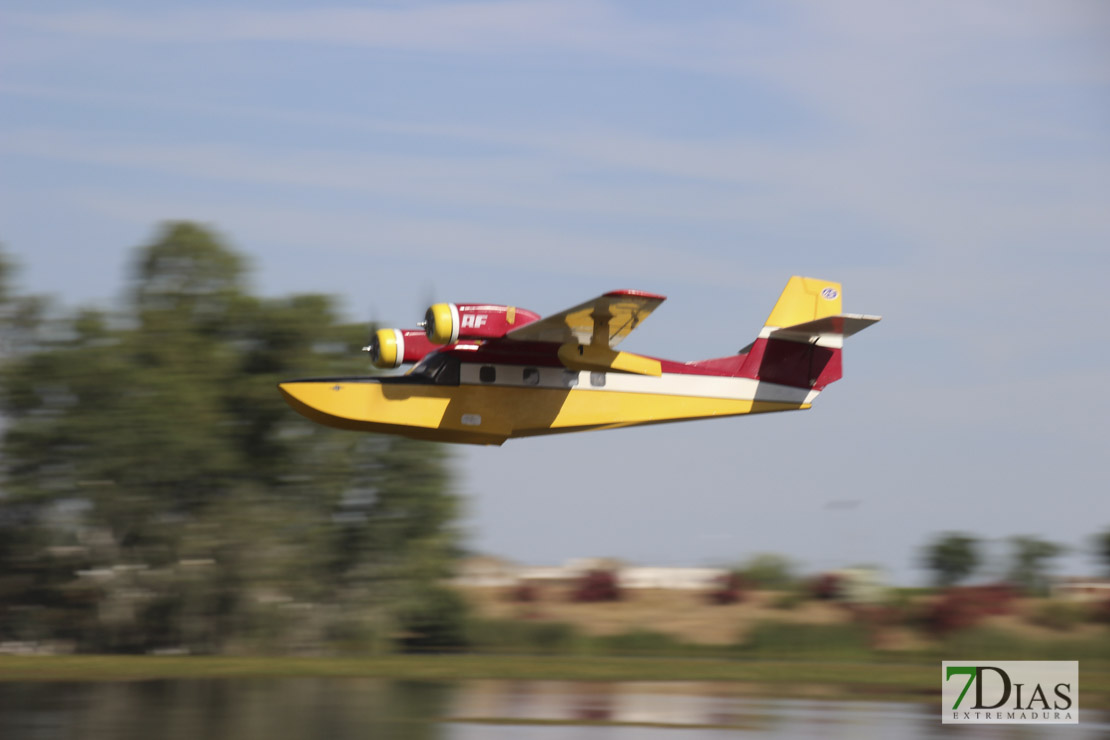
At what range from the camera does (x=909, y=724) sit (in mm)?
18188

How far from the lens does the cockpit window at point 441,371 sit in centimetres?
1747

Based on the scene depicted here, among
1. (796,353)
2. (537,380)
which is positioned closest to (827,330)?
(796,353)

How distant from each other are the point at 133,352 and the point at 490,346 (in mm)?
19761

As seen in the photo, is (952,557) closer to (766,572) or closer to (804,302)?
(766,572)

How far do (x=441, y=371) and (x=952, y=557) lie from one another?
3050 centimetres

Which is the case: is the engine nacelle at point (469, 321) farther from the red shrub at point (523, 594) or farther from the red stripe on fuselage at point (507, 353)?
the red shrub at point (523, 594)

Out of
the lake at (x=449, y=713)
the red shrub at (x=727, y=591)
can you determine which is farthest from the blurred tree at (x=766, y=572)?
the lake at (x=449, y=713)

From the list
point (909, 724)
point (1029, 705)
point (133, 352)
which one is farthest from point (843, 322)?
point (133, 352)

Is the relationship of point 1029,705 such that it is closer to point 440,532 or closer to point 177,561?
point 440,532

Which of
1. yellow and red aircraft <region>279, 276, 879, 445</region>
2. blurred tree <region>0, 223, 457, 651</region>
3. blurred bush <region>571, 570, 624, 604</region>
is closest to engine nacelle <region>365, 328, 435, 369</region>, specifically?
yellow and red aircraft <region>279, 276, 879, 445</region>

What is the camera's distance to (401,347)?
18.2 meters

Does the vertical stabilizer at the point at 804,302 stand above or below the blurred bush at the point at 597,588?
above

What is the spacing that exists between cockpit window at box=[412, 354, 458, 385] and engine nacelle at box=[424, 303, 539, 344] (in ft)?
1.59

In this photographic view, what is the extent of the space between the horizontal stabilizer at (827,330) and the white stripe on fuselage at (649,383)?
812mm
